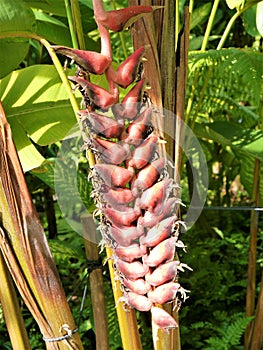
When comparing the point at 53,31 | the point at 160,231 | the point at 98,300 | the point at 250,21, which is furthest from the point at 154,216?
the point at 250,21

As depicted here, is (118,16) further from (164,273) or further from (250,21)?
(250,21)

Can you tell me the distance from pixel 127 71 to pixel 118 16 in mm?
51

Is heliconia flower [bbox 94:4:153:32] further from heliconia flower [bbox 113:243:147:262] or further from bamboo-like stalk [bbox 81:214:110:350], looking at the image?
bamboo-like stalk [bbox 81:214:110:350]

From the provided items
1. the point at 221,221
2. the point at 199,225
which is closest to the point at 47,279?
the point at 199,225

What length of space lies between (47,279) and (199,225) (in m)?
1.40

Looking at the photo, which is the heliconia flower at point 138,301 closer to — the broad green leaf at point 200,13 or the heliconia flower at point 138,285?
the heliconia flower at point 138,285

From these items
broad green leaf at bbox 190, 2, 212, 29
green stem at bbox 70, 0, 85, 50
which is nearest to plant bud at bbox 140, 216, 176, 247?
green stem at bbox 70, 0, 85, 50

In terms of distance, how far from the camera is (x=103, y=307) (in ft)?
3.08

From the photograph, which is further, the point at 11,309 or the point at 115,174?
the point at 11,309

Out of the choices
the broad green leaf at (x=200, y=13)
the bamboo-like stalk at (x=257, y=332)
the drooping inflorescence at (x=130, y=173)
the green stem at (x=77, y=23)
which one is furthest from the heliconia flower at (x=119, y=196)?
the broad green leaf at (x=200, y=13)

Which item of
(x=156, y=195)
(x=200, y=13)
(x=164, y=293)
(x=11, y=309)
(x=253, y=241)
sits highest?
(x=200, y=13)

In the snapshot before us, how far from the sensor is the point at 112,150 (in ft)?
1.77

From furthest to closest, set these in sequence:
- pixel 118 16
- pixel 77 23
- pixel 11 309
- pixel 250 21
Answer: pixel 250 21, pixel 11 309, pixel 77 23, pixel 118 16

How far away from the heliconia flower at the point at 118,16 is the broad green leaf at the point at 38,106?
41 cm
